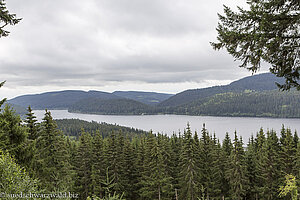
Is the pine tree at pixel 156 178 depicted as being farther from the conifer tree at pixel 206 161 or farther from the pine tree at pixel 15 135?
the pine tree at pixel 15 135

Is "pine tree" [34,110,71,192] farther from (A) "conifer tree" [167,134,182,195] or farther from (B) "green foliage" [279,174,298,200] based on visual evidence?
(A) "conifer tree" [167,134,182,195]

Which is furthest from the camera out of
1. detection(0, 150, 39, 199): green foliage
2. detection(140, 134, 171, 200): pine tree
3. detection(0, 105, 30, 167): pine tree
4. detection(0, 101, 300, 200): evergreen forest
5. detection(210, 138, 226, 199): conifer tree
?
detection(210, 138, 226, 199): conifer tree

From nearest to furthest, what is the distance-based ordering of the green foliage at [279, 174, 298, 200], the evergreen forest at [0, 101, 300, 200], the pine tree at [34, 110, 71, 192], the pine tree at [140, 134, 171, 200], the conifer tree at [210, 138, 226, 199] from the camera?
the green foliage at [279, 174, 298, 200] < the evergreen forest at [0, 101, 300, 200] < the pine tree at [34, 110, 71, 192] < the pine tree at [140, 134, 171, 200] < the conifer tree at [210, 138, 226, 199]

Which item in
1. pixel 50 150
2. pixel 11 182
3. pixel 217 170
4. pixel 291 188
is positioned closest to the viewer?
pixel 291 188

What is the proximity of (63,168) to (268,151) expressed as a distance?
2558 centimetres

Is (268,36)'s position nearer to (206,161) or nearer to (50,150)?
(50,150)

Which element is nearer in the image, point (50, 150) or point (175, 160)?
point (50, 150)

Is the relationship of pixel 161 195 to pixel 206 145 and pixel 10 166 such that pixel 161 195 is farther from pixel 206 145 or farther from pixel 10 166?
pixel 10 166

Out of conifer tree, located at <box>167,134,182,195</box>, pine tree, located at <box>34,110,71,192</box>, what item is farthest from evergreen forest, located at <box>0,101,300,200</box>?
conifer tree, located at <box>167,134,182,195</box>

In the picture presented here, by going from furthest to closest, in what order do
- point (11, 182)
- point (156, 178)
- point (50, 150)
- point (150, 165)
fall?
point (150, 165) < point (156, 178) < point (50, 150) < point (11, 182)

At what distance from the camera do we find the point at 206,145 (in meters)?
31.1

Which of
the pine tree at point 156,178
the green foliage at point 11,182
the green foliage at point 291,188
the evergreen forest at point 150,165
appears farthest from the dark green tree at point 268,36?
the pine tree at point 156,178

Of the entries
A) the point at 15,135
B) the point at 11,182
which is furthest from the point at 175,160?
the point at 11,182

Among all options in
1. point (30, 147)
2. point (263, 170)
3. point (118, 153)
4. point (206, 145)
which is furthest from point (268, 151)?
point (30, 147)
